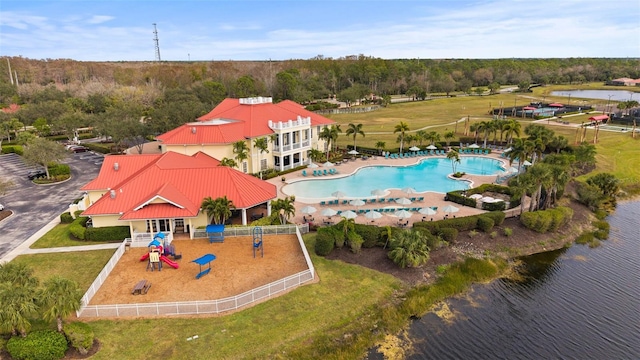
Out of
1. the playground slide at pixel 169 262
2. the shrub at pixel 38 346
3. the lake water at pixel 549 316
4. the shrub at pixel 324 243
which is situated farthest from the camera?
the shrub at pixel 324 243

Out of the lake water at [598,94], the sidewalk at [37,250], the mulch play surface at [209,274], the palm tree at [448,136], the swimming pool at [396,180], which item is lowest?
the mulch play surface at [209,274]

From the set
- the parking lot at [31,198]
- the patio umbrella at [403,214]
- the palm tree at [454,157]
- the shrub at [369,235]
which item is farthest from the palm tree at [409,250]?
the parking lot at [31,198]

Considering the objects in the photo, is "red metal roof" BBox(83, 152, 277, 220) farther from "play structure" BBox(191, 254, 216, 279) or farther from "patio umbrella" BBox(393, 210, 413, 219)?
"patio umbrella" BBox(393, 210, 413, 219)

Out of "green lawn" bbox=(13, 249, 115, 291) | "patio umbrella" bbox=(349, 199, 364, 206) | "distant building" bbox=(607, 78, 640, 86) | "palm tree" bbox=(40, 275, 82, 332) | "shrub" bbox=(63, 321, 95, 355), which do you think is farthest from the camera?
"distant building" bbox=(607, 78, 640, 86)

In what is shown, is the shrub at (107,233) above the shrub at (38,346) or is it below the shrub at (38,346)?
above

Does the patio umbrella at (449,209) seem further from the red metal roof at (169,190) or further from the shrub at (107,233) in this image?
the shrub at (107,233)

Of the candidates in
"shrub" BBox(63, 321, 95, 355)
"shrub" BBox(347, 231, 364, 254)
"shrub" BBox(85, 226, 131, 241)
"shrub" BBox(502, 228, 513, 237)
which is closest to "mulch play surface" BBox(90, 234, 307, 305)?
"shrub" BBox(85, 226, 131, 241)

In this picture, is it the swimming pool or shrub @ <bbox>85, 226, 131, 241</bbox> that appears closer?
shrub @ <bbox>85, 226, 131, 241</bbox>
